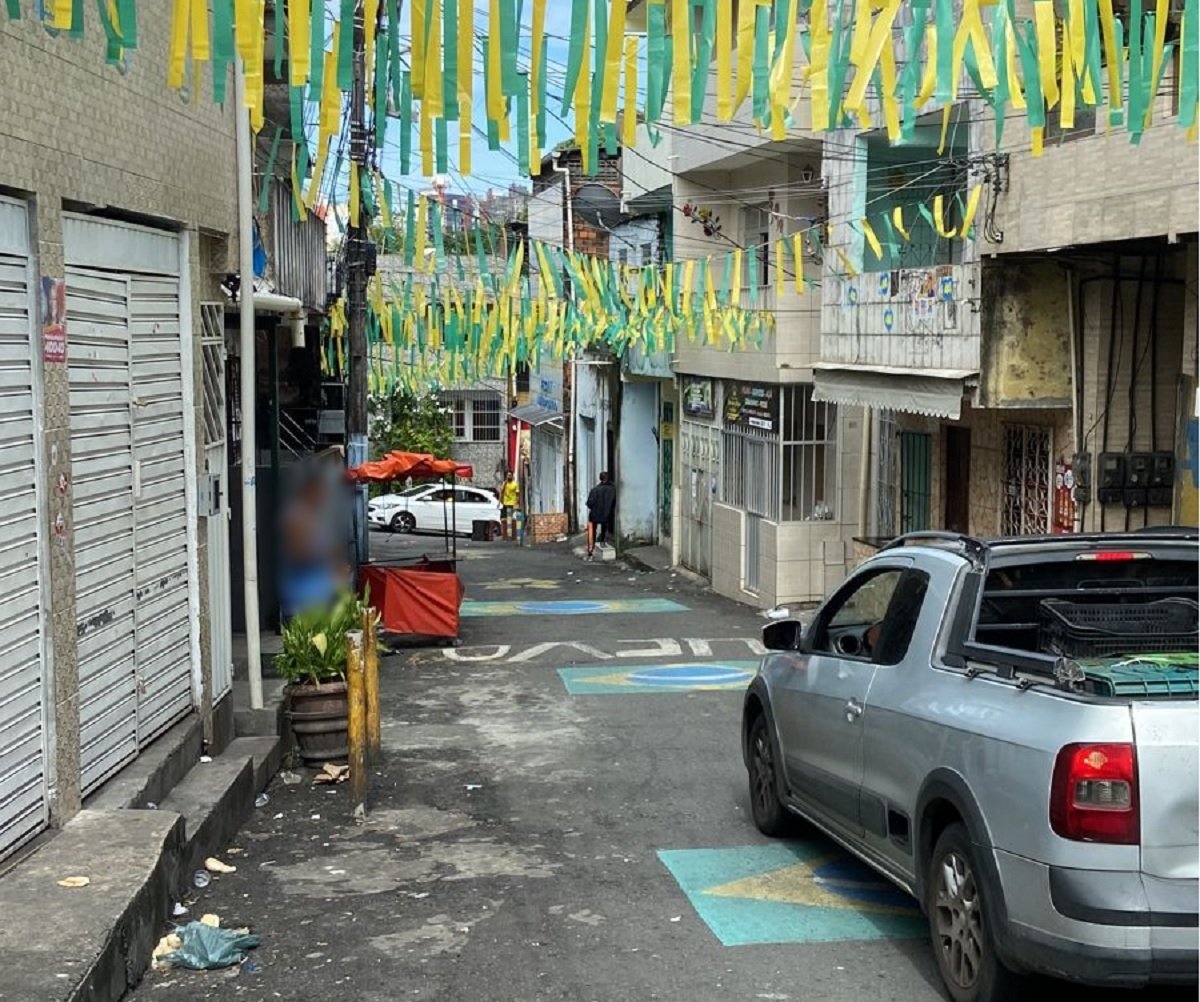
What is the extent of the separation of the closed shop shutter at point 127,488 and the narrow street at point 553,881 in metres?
1.06

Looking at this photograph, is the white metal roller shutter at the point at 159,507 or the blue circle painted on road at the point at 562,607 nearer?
the white metal roller shutter at the point at 159,507

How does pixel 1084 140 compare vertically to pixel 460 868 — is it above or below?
above

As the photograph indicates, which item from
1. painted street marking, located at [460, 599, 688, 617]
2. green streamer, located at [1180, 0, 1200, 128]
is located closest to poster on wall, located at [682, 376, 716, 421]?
painted street marking, located at [460, 599, 688, 617]

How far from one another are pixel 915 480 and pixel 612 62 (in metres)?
13.7

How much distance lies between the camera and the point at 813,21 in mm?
6441

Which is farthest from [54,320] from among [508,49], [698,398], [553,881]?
[698,398]

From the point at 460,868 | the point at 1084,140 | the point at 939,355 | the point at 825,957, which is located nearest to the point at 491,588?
the point at 939,355

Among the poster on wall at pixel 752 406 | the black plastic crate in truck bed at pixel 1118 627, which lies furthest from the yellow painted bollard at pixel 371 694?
the poster on wall at pixel 752 406

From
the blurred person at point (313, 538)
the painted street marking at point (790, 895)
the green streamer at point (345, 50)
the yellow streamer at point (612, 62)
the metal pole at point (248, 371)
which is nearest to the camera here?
the green streamer at point (345, 50)

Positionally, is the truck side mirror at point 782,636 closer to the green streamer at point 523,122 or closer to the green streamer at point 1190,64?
the green streamer at point 523,122

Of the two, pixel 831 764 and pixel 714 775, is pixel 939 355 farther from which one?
pixel 831 764

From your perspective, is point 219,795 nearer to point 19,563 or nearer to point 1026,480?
point 19,563

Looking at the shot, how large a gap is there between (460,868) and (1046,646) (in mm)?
3478

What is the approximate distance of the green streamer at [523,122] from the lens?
6.27 m
